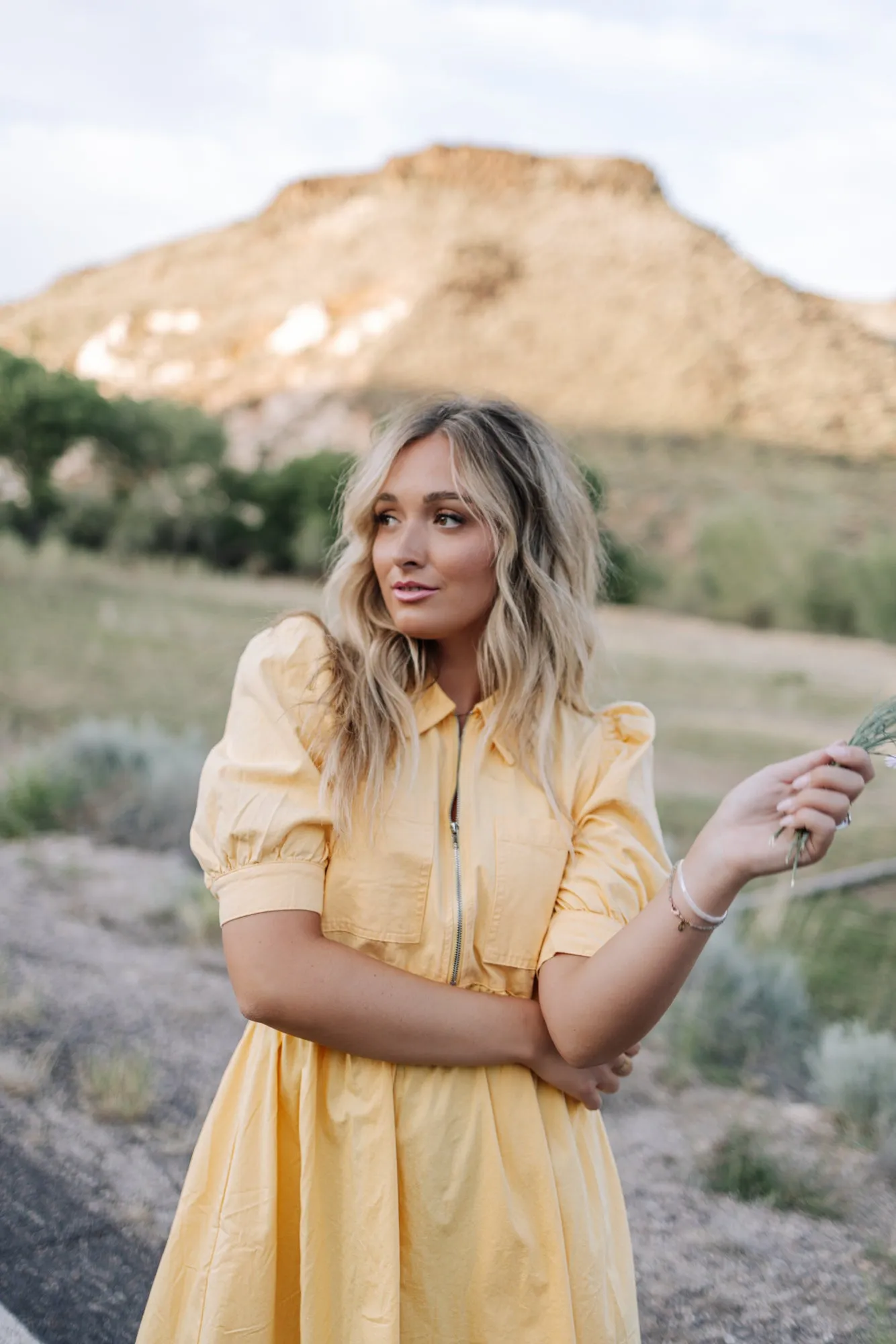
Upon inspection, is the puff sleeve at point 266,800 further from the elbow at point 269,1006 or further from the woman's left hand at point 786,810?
the woman's left hand at point 786,810

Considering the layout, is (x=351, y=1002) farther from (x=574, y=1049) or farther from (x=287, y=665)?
(x=287, y=665)

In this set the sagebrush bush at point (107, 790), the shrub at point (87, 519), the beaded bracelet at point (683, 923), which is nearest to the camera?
the beaded bracelet at point (683, 923)

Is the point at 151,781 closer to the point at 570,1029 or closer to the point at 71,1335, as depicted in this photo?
the point at 71,1335

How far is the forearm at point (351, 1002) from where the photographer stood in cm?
133

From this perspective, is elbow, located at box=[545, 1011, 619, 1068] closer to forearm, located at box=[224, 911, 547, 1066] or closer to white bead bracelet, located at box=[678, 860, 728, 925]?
forearm, located at box=[224, 911, 547, 1066]

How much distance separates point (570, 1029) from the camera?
138 cm

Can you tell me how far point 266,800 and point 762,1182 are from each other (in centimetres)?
213

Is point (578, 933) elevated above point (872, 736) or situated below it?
below

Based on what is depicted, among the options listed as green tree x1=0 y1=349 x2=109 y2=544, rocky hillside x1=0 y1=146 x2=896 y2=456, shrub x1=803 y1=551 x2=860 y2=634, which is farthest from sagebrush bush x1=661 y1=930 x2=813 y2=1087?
rocky hillside x1=0 y1=146 x2=896 y2=456

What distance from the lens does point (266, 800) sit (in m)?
1.40

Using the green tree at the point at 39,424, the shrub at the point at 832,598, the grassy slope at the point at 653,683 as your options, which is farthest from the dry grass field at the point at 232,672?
the shrub at the point at 832,598

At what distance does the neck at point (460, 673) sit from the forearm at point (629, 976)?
1.22ft

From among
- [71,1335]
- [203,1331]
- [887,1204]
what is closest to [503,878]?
[203,1331]

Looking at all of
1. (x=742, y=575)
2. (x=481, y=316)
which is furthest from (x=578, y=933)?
(x=481, y=316)
